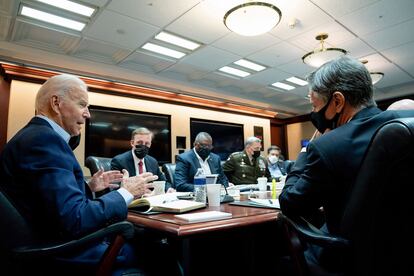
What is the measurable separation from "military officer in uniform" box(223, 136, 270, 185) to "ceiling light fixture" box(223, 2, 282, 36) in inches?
60.2

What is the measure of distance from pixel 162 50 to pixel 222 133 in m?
2.96

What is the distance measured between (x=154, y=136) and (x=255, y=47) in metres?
2.63

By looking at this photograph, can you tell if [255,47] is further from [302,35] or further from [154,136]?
[154,136]

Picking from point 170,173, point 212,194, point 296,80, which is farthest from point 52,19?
point 296,80

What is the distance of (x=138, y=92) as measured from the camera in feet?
16.9

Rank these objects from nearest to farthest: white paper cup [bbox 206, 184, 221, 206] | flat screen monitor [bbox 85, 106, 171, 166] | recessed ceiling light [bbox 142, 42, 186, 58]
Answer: white paper cup [bbox 206, 184, 221, 206]
recessed ceiling light [bbox 142, 42, 186, 58]
flat screen monitor [bbox 85, 106, 171, 166]

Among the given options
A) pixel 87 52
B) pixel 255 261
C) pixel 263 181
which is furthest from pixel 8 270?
pixel 87 52

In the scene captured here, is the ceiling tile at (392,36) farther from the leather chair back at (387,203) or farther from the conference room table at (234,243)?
the leather chair back at (387,203)

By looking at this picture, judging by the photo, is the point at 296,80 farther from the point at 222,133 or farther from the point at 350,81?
the point at 350,81

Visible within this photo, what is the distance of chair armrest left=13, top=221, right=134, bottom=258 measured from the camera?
2.56ft

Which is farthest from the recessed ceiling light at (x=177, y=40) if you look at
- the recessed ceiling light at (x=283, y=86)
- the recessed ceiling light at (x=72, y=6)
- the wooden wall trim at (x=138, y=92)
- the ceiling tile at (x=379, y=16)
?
the recessed ceiling light at (x=283, y=86)

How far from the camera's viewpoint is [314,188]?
Result: 2.98ft

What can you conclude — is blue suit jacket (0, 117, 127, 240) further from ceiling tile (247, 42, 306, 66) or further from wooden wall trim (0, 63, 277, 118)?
ceiling tile (247, 42, 306, 66)

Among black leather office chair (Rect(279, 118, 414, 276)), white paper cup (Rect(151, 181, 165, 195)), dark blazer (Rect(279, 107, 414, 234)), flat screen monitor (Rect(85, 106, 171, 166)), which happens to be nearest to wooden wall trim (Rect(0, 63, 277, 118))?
flat screen monitor (Rect(85, 106, 171, 166))
